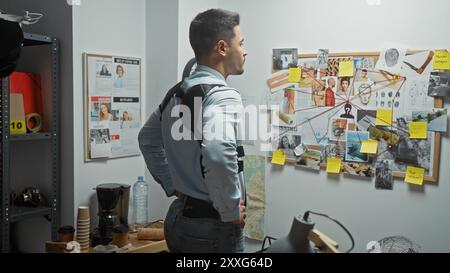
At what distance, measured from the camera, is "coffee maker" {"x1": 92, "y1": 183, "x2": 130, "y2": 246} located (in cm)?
185

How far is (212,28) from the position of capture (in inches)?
50.8

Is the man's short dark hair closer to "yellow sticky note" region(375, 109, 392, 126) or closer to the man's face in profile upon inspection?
the man's face in profile

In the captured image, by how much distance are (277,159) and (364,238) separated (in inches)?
22.0

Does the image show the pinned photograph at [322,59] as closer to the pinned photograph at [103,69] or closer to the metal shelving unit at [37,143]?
the pinned photograph at [103,69]

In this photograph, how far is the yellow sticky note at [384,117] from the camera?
1693 millimetres

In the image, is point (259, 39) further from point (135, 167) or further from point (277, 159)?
point (135, 167)

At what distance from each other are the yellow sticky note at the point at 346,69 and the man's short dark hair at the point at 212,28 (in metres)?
0.70

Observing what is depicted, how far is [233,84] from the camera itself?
2.23 meters

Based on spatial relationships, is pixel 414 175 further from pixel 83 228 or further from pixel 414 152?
pixel 83 228

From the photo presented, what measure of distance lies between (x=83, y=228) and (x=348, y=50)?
143 centimetres

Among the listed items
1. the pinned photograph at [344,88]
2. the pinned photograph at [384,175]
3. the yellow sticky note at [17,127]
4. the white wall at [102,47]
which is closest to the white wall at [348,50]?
the pinned photograph at [384,175]

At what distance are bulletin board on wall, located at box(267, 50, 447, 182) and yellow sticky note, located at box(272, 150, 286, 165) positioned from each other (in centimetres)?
1

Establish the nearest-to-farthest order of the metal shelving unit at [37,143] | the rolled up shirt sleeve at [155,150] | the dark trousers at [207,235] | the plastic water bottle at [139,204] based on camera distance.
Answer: the dark trousers at [207,235]
the rolled up shirt sleeve at [155,150]
the metal shelving unit at [37,143]
the plastic water bottle at [139,204]
